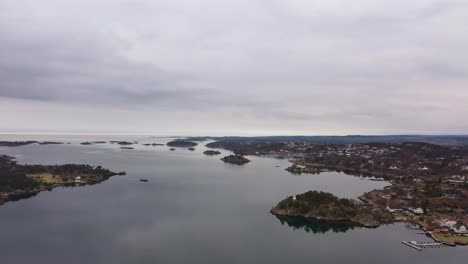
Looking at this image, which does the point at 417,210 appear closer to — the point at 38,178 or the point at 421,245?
the point at 421,245

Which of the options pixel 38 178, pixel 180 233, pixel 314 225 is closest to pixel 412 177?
pixel 314 225

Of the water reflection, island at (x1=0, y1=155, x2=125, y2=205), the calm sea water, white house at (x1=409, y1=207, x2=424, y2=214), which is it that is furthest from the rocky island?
island at (x1=0, y1=155, x2=125, y2=205)

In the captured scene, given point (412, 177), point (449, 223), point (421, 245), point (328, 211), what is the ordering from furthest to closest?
point (412, 177)
point (328, 211)
point (449, 223)
point (421, 245)

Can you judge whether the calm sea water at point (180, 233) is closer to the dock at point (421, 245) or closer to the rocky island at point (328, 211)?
the dock at point (421, 245)

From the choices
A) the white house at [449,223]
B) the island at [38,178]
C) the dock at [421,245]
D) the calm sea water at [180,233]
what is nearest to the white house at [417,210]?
the white house at [449,223]

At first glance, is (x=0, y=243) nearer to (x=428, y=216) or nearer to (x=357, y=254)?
(x=357, y=254)

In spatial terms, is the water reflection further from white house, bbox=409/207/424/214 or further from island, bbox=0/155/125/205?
island, bbox=0/155/125/205

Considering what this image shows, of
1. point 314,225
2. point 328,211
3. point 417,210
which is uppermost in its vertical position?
point 328,211
